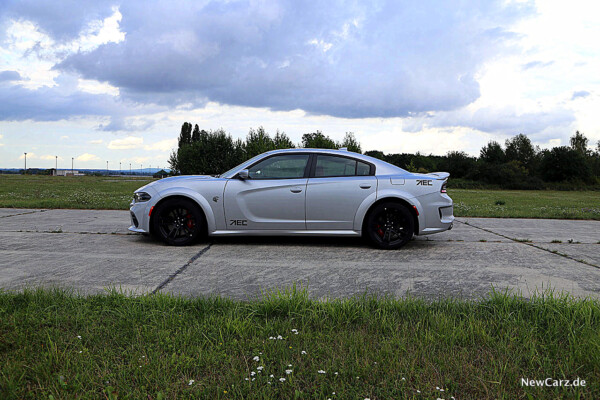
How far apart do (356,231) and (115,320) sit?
3.87 m

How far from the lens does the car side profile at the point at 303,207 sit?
6.25 meters

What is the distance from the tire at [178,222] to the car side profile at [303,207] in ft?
0.05

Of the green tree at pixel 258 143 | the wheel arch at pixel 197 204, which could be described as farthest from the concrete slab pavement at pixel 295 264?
the green tree at pixel 258 143

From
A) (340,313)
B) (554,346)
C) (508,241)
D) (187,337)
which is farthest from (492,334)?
(508,241)

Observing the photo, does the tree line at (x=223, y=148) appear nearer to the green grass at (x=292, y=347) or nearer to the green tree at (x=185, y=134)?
the green tree at (x=185, y=134)

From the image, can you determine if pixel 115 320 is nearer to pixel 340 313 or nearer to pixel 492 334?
pixel 340 313

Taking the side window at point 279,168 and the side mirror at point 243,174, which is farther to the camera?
the side window at point 279,168

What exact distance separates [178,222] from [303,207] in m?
1.88

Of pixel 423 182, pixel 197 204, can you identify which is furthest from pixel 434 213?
pixel 197 204

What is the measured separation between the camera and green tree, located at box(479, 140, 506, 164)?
3622 inches

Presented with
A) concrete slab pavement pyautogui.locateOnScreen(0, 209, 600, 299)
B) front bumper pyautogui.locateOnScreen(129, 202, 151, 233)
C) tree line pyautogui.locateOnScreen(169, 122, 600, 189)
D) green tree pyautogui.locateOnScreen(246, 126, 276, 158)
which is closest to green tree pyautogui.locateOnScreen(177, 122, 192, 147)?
tree line pyautogui.locateOnScreen(169, 122, 600, 189)

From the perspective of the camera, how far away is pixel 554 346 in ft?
9.11

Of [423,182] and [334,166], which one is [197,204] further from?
[423,182]

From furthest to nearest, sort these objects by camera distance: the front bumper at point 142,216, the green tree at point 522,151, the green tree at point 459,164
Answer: the green tree at point 522,151 → the green tree at point 459,164 → the front bumper at point 142,216
